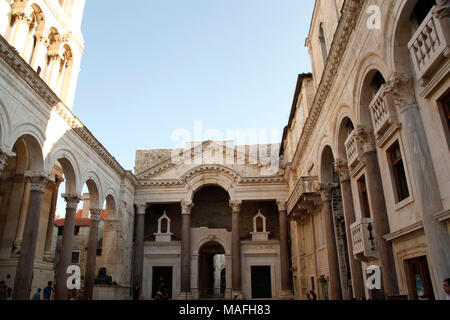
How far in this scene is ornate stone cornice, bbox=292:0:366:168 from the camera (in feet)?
31.8

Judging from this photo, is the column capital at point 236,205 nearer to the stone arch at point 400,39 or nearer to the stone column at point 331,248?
the stone column at point 331,248

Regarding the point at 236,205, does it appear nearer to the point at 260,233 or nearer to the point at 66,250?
the point at 260,233

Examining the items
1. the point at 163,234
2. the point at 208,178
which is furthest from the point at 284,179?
the point at 163,234

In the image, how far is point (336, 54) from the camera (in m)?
11.5

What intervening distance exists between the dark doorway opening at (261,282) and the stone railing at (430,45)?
2075 centimetres

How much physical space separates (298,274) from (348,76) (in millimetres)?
14897

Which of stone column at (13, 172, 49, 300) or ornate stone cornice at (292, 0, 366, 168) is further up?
ornate stone cornice at (292, 0, 366, 168)

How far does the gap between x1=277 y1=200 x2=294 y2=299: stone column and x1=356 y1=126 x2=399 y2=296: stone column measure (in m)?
15.2

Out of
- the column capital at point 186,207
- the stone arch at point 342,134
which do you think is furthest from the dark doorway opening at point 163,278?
the stone arch at point 342,134

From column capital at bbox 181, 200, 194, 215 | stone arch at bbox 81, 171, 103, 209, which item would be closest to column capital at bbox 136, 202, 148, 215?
column capital at bbox 181, 200, 194, 215

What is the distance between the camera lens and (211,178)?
25.7 m

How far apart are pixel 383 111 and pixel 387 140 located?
0.81 m

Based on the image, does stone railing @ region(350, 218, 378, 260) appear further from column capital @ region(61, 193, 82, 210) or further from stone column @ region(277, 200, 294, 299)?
stone column @ region(277, 200, 294, 299)
